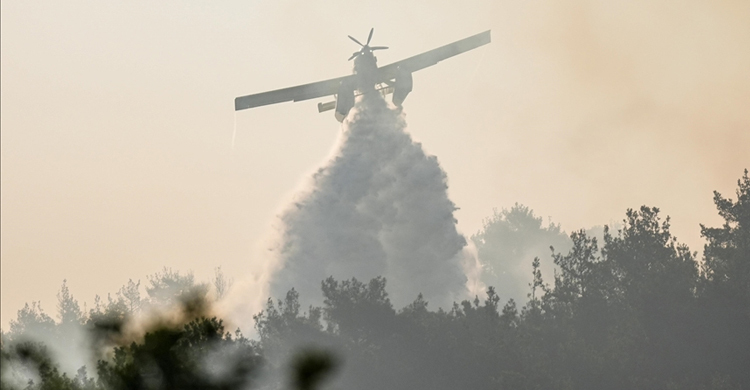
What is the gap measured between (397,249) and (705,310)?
19.1 m

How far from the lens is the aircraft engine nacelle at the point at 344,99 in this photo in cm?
6284

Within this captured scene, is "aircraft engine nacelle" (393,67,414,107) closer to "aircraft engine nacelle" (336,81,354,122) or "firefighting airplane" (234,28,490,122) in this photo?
"firefighting airplane" (234,28,490,122)

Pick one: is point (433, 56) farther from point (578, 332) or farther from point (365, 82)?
point (578, 332)

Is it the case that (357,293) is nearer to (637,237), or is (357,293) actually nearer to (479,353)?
(479,353)

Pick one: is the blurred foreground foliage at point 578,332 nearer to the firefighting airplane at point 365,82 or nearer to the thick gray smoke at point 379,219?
the thick gray smoke at point 379,219

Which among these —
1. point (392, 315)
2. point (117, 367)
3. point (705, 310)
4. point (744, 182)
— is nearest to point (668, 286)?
point (705, 310)

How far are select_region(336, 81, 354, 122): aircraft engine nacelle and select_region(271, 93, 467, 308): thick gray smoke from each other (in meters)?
1.82

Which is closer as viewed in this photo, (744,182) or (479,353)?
(479,353)

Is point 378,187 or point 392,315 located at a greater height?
point 378,187

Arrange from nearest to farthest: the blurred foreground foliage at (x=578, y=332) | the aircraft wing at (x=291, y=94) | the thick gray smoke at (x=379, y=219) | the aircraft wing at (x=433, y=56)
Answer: the blurred foreground foliage at (x=578, y=332), the thick gray smoke at (x=379, y=219), the aircraft wing at (x=433, y=56), the aircraft wing at (x=291, y=94)

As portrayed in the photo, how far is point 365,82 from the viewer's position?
63375 mm

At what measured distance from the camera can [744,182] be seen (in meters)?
58.4

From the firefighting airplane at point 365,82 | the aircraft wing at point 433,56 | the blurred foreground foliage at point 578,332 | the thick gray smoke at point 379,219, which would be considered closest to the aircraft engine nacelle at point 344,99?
the firefighting airplane at point 365,82

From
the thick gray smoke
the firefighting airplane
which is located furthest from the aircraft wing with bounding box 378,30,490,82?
the thick gray smoke
